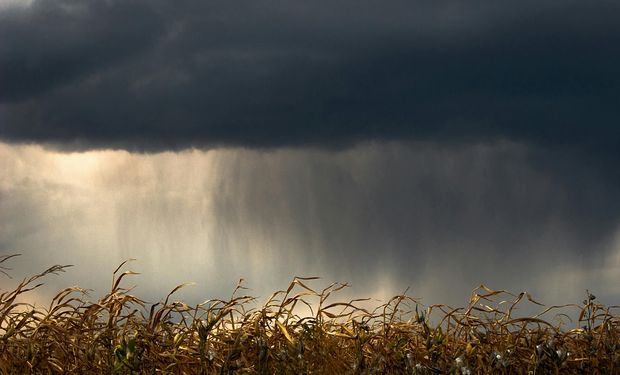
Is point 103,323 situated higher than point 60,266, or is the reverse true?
point 60,266

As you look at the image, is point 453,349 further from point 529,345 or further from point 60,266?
point 60,266

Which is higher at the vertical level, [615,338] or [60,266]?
[60,266]

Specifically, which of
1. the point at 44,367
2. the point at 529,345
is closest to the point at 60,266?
the point at 44,367

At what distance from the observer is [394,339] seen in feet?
22.2

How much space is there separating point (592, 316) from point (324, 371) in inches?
92.2

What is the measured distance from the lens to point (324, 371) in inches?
244

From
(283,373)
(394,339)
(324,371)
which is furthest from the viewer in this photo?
(394,339)

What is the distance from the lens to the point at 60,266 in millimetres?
6965

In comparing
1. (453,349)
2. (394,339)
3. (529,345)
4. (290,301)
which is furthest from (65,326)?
(529,345)

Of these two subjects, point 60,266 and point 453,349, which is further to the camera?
point 60,266

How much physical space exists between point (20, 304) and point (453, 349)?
141 inches

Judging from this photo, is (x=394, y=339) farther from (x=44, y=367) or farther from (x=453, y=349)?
(x=44, y=367)

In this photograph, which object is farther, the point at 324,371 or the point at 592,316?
the point at 592,316

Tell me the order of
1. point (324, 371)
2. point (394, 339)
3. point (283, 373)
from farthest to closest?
point (394, 339)
point (324, 371)
point (283, 373)
